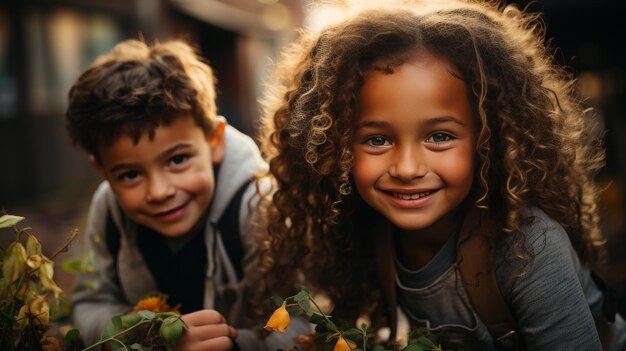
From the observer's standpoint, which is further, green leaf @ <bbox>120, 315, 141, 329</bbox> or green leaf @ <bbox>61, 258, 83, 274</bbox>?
green leaf @ <bbox>61, 258, 83, 274</bbox>

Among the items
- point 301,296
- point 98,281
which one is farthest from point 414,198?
point 98,281

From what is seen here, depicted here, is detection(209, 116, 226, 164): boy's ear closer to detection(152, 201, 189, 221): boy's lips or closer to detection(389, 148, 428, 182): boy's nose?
detection(152, 201, 189, 221): boy's lips

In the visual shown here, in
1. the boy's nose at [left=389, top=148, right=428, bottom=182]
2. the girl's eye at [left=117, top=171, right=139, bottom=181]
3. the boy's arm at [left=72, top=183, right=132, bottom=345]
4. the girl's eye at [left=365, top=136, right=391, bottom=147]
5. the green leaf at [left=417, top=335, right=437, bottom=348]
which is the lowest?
the boy's arm at [left=72, top=183, right=132, bottom=345]

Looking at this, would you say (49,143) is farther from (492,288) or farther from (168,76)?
(492,288)

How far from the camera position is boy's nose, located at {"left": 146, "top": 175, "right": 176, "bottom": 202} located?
6.59ft

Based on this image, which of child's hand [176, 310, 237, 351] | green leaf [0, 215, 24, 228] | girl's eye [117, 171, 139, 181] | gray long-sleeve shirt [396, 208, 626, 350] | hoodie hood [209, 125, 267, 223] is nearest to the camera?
green leaf [0, 215, 24, 228]

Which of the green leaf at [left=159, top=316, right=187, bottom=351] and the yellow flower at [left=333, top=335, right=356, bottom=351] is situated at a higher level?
the yellow flower at [left=333, top=335, right=356, bottom=351]

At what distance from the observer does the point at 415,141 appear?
167 centimetres

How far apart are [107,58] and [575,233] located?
1760 mm

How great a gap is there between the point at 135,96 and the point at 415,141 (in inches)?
37.5

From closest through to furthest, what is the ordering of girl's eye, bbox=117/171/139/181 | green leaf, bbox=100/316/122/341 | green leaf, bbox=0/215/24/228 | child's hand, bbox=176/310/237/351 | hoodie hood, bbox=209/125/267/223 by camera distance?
1. green leaf, bbox=0/215/24/228
2. green leaf, bbox=100/316/122/341
3. child's hand, bbox=176/310/237/351
4. girl's eye, bbox=117/171/139/181
5. hoodie hood, bbox=209/125/267/223

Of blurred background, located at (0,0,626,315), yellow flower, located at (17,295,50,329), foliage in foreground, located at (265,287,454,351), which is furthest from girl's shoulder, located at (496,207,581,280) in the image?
blurred background, located at (0,0,626,315)

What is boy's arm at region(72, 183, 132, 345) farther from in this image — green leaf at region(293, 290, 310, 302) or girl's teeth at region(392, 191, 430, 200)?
girl's teeth at region(392, 191, 430, 200)

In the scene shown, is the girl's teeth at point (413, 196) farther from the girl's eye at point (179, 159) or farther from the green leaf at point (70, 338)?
the green leaf at point (70, 338)
